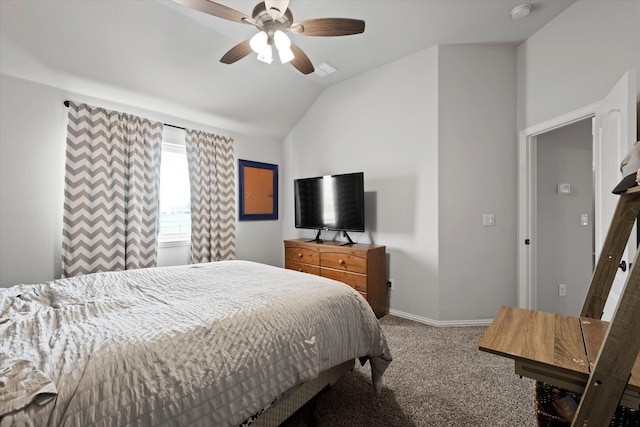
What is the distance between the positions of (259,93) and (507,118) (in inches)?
115

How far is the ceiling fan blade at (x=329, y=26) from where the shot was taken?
73.7 inches

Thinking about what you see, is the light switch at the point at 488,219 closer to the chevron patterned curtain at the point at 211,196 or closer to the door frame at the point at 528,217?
the door frame at the point at 528,217

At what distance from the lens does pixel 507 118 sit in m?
2.98

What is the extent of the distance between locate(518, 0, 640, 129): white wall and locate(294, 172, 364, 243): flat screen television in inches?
72.9

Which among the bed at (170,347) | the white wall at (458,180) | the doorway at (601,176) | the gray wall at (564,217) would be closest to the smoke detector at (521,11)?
the white wall at (458,180)

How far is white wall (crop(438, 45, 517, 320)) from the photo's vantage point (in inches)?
117

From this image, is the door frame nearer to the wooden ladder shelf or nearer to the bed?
the wooden ladder shelf

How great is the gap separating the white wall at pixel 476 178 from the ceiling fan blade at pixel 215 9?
216cm

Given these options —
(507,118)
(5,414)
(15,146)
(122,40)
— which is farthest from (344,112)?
(5,414)

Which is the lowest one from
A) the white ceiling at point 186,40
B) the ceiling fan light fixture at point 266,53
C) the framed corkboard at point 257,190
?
the framed corkboard at point 257,190

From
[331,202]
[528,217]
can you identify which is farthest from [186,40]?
[528,217]

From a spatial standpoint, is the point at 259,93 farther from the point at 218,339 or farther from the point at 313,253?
the point at 218,339

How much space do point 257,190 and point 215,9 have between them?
2.69 metres

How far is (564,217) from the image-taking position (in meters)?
3.05
